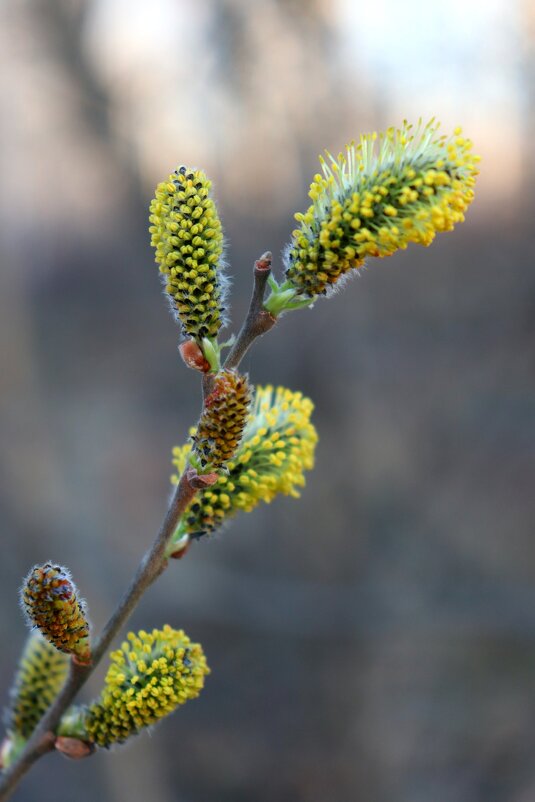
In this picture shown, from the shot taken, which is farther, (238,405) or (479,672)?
(479,672)

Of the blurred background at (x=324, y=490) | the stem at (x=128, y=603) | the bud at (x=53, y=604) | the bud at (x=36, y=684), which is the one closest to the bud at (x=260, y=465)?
the stem at (x=128, y=603)

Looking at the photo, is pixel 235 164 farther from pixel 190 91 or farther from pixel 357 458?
pixel 357 458

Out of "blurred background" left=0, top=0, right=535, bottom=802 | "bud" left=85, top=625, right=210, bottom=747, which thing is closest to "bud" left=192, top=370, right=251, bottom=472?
"bud" left=85, top=625, right=210, bottom=747

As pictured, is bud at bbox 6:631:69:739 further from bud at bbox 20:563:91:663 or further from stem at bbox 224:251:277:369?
stem at bbox 224:251:277:369

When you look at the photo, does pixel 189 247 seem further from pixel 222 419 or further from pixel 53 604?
pixel 53 604

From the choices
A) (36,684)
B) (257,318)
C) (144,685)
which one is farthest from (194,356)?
(36,684)

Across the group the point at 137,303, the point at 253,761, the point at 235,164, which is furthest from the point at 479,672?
the point at 137,303

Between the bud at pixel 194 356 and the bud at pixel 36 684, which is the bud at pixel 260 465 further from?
the bud at pixel 36 684
